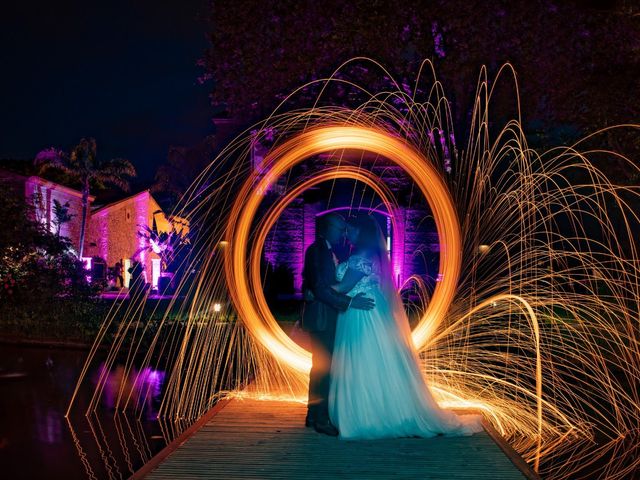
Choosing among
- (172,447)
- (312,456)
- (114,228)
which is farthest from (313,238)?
(114,228)

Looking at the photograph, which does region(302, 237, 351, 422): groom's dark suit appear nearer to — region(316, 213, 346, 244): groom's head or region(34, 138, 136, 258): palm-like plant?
region(316, 213, 346, 244): groom's head

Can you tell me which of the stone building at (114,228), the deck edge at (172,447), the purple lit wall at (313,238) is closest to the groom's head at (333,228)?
the deck edge at (172,447)

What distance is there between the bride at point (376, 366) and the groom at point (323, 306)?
→ 0.42ft

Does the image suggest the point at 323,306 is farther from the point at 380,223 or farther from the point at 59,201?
the point at 59,201

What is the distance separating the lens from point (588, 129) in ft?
62.7

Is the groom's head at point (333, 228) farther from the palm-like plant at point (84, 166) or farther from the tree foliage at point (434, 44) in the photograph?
the palm-like plant at point (84, 166)

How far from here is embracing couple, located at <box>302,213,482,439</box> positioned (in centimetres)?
769

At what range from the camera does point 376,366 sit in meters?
7.72

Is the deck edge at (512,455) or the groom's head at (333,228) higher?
the groom's head at (333,228)

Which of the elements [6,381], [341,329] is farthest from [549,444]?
[6,381]

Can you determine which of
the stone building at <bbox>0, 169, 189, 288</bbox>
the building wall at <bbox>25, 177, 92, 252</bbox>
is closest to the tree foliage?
the building wall at <bbox>25, 177, 92, 252</bbox>

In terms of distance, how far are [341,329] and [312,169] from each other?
20.3 metres

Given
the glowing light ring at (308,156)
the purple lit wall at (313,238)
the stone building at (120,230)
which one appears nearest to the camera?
the glowing light ring at (308,156)

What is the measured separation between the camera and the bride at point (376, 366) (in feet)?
25.2
